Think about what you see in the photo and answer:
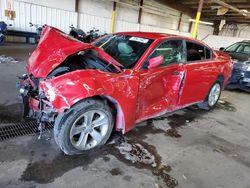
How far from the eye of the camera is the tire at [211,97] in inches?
178

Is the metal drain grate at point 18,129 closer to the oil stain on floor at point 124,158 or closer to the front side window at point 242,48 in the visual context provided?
the oil stain on floor at point 124,158

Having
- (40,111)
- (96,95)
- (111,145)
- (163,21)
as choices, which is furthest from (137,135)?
(163,21)

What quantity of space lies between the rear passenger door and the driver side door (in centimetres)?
18

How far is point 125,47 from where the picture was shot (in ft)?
10.9

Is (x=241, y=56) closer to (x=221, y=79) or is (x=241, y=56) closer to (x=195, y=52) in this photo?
(x=221, y=79)

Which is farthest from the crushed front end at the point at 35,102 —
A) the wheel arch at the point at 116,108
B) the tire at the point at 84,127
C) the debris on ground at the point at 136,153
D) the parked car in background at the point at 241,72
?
the parked car in background at the point at 241,72

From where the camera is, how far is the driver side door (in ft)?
9.71

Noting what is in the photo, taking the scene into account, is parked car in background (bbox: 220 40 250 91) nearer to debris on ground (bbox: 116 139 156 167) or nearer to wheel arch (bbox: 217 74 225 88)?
wheel arch (bbox: 217 74 225 88)

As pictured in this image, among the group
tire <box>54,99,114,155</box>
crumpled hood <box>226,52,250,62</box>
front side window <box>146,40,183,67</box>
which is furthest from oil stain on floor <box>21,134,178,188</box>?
crumpled hood <box>226,52,250,62</box>

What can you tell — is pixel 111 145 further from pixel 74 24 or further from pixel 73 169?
pixel 74 24

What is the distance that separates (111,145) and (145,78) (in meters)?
0.96

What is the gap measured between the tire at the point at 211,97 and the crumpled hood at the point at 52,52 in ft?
8.20

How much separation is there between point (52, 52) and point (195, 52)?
2.42m

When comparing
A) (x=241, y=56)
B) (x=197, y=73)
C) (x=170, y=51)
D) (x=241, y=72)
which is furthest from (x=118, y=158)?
A: (x=241, y=56)
